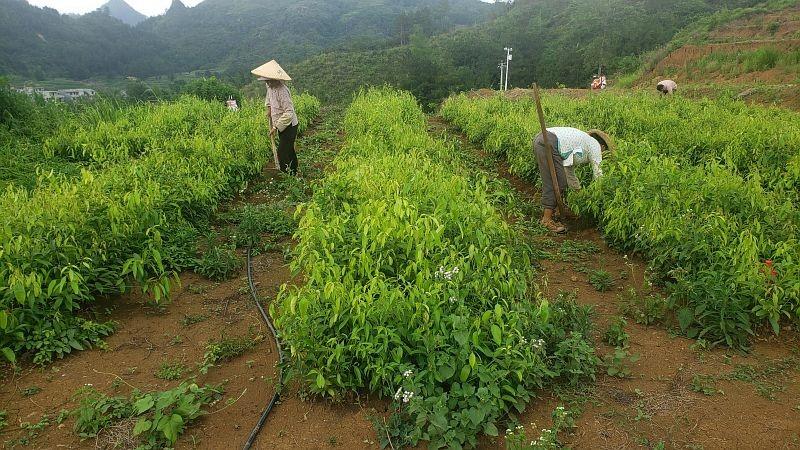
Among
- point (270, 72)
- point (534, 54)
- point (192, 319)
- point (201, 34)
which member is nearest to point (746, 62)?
point (270, 72)

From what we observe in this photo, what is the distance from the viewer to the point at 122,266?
3889mm

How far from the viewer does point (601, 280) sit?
4.45 metres

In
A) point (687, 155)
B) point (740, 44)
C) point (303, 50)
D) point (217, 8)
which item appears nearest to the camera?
point (687, 155)

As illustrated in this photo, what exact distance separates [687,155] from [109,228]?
6942mm

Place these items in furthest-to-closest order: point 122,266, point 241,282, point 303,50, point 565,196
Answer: point 303,50 < point 565,196 < point 241,282 < point 122,266

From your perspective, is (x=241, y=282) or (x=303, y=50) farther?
(x=303, y=50)

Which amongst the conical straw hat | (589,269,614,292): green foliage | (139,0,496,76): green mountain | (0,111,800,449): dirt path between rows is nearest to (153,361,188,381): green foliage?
(0,111,800,449): dirt path between rows

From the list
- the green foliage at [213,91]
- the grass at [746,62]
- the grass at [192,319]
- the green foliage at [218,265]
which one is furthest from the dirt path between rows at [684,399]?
the grass at [746,62]

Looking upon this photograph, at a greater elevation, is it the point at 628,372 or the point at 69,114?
the point at 69,114

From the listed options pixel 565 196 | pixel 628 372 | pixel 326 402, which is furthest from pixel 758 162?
pixel 326 402

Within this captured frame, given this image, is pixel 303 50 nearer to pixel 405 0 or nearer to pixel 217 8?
pixel 217 8

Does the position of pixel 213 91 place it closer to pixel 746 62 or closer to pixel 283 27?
pixel 746 62

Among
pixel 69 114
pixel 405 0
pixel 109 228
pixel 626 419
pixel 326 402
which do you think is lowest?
pixel 626 419

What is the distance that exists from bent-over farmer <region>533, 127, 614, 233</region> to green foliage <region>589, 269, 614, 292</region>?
4.17ft
